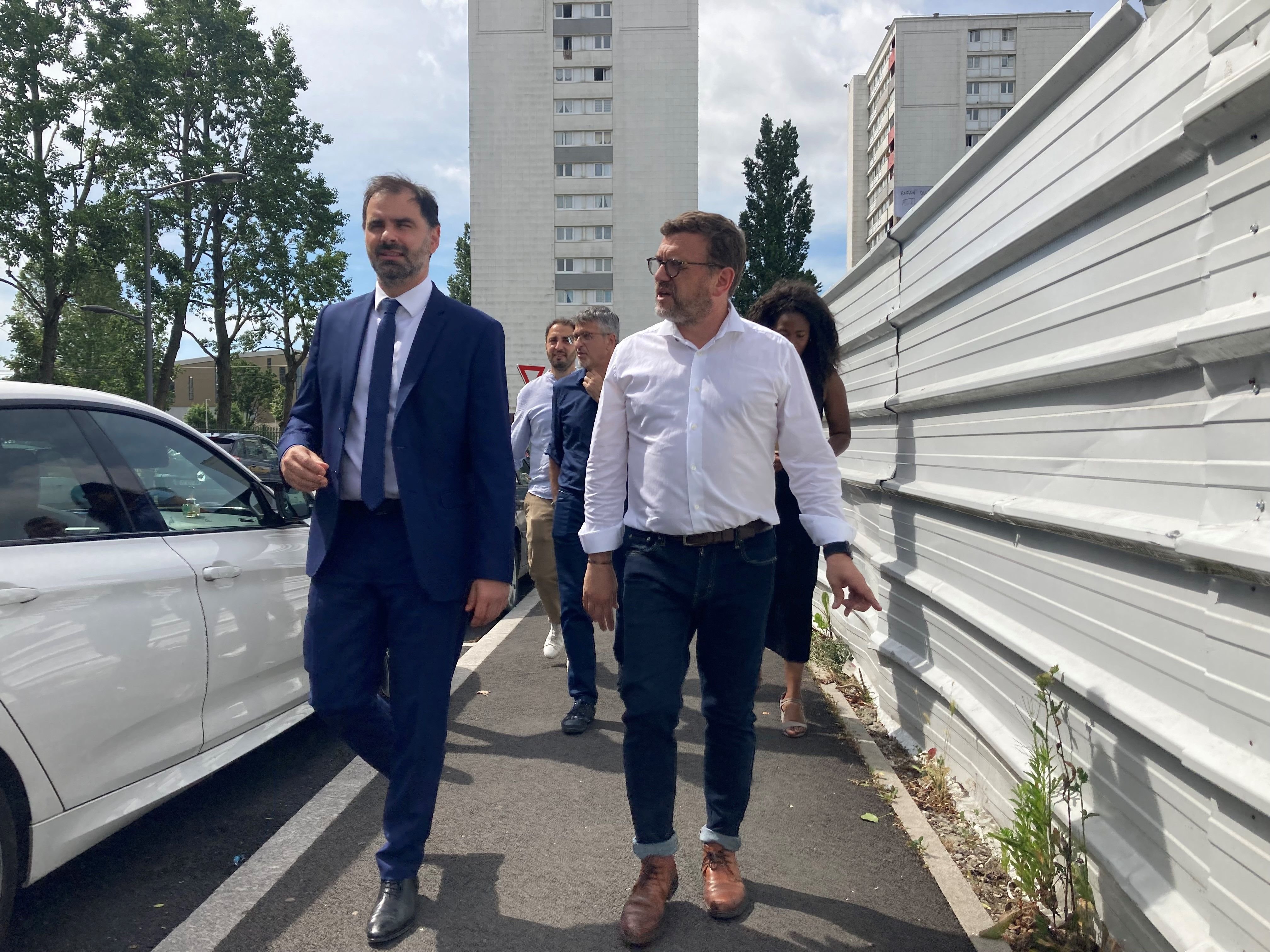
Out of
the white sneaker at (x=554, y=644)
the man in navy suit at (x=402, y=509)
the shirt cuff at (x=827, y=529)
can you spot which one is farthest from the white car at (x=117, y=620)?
the white sneaker at (x=554, y=644)

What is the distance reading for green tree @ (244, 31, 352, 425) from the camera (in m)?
35.9

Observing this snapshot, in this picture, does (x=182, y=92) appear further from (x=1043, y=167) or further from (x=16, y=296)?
(x=1043, y=167)

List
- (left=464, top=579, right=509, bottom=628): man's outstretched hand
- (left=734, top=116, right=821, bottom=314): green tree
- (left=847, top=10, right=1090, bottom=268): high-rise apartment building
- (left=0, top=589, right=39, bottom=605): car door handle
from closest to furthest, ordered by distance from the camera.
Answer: (left=0, top=589, right=39, bottom=605): car door handle → (left=464, top=579, right=509, bottom=628): man's outstretched hand → (left=734, top=116, right=821, bottom=314): green tree → (left=847, top=10, right=1090, bottom=268): high-rise apartment building

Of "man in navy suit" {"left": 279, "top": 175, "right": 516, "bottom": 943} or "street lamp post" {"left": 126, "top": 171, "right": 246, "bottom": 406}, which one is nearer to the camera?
"man in navy suit" {"left": 279, "top": 175, "right": 516, "bottom": 943}

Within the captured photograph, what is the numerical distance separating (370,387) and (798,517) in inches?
95.0

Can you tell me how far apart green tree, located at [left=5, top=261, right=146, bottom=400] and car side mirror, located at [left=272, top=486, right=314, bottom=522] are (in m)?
47.3

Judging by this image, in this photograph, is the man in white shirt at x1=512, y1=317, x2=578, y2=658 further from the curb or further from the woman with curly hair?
the curb

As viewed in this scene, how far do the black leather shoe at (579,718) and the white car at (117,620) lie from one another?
143 centimetres

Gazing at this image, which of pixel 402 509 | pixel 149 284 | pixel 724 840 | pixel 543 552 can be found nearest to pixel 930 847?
pixel 724 840

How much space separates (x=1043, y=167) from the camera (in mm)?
3213

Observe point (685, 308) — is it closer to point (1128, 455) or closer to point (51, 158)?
point (1128, 455)

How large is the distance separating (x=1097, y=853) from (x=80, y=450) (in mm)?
3312

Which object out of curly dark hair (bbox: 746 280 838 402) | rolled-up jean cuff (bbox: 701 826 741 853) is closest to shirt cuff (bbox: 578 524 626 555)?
rolled-up jean cuff (bbox: 701 826 741 853)

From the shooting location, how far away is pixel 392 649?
3.20 meters
